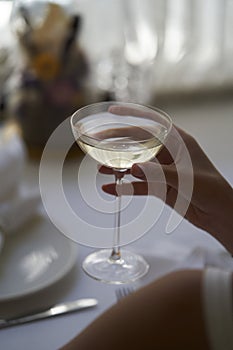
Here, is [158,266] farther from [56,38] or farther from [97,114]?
[56,38]

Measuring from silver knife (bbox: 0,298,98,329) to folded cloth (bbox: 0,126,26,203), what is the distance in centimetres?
30

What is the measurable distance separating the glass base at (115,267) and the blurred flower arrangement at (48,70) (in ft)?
1.41

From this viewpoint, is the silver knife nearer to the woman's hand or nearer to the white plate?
the white plate

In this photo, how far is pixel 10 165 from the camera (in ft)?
3.67

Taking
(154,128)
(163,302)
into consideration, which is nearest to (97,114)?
(154,128)

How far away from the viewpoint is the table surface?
797mm

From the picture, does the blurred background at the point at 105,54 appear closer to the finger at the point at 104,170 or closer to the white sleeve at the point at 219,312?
the finger at the point at 104,170

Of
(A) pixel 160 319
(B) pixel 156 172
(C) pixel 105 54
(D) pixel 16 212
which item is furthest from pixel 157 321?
(C) pixel 105 54

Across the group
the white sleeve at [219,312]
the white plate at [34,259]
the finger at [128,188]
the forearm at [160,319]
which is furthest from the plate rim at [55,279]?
the white sleeve at [219,312]

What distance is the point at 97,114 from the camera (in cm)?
87

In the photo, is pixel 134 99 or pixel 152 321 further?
pixel 134 99

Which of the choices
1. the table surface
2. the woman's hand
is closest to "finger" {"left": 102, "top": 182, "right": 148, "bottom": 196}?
the woman's hand

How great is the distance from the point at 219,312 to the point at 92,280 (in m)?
0.40

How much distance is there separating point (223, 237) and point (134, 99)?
620 mm
